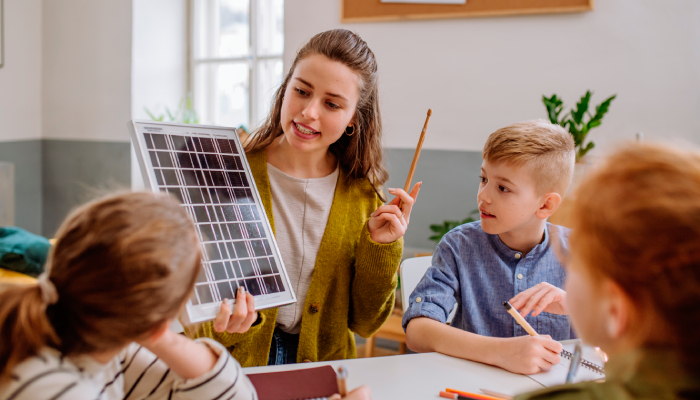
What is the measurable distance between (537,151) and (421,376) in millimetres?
649

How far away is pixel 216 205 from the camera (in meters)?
0.96

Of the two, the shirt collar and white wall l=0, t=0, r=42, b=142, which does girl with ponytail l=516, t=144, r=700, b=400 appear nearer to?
the shirt collar

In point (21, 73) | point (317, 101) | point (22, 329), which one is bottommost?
point (22, 329)

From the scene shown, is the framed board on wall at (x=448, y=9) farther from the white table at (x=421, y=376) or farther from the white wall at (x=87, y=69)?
the white table at (x=421, y=376)

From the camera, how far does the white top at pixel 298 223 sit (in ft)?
3.95

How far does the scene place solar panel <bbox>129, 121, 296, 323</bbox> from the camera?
88cm

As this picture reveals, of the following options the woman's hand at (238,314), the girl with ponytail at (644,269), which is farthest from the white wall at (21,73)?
the girl with ponytail at (644,269)

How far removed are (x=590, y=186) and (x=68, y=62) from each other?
13.6ft

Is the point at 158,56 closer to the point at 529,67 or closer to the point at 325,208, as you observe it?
the point at 529,67

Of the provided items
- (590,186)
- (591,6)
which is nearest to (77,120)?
(591,6)

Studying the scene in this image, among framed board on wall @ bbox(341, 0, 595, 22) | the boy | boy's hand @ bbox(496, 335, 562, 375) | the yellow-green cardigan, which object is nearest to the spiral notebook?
boy's hand @ bbox(496, 335, 562, 375)

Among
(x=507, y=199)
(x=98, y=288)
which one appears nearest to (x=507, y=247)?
(x=507, y=199)

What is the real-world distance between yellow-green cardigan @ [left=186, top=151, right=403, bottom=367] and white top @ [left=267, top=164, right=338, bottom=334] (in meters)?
0.03

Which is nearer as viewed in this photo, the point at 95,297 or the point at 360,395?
the point at 95,297
